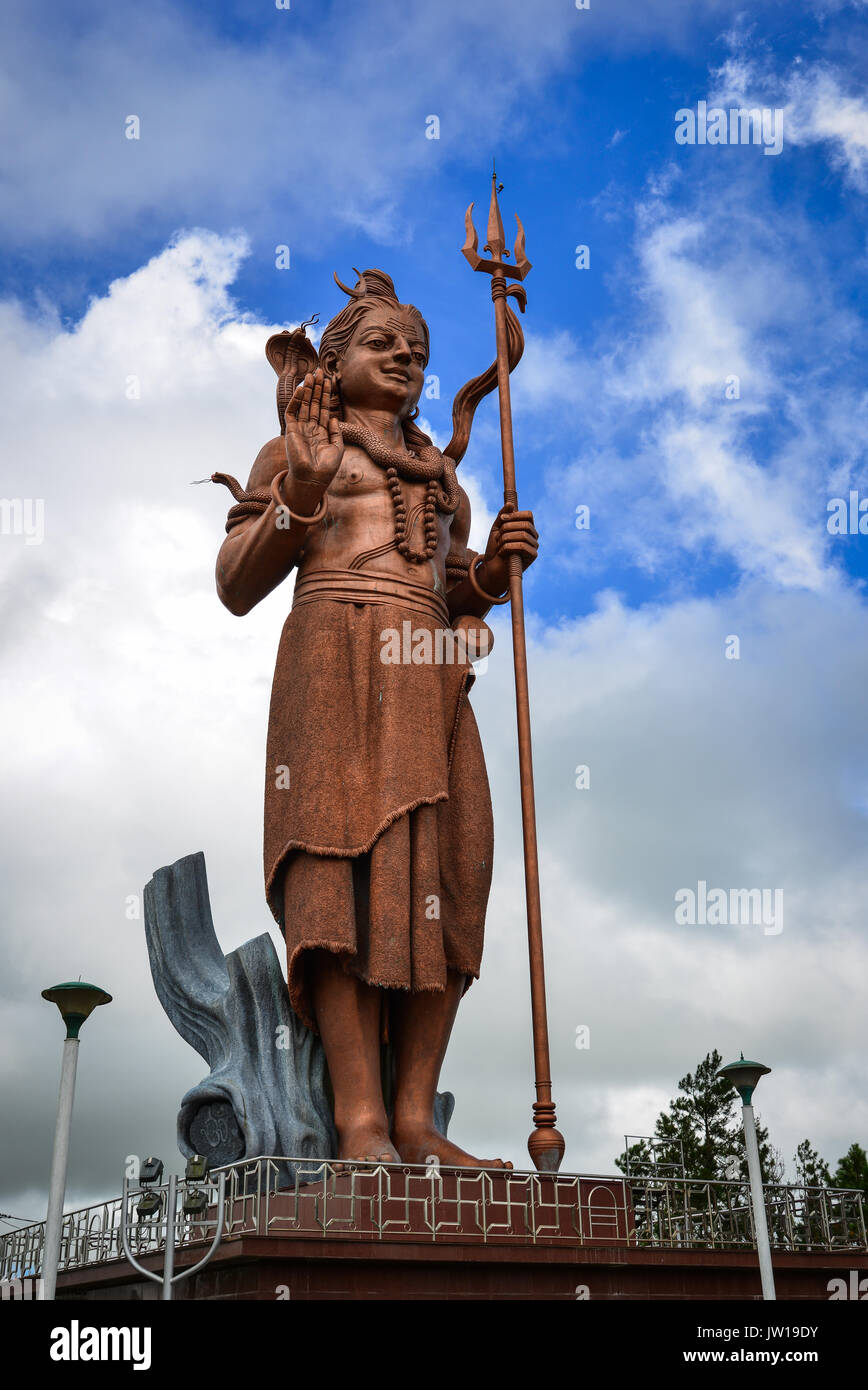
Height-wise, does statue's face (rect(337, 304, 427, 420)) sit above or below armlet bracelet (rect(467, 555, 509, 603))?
above

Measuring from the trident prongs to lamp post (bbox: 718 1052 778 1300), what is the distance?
4.97 metres

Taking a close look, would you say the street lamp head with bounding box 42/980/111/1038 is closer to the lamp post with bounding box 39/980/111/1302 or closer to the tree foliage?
the lamp post with bounding box 39/980/111/1302

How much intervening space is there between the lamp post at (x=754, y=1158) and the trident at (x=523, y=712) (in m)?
0.89

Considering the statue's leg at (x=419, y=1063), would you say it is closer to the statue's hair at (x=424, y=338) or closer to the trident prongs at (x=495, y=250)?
the statue's hair at (x=424, y=338)

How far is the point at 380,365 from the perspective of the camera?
8148 millimetres

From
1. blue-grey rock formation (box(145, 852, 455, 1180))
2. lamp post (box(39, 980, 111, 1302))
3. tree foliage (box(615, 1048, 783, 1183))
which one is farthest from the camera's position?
tree foliage (box(615, 1048, 783, 1183))

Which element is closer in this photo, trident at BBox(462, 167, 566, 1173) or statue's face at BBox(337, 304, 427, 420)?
trident at BBox(462, 167, 566, 1173)

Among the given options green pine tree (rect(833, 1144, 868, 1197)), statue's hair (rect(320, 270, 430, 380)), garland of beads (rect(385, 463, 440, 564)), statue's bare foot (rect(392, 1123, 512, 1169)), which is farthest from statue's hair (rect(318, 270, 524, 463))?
green pine tree (rect(833, 1144, 868, 1197))

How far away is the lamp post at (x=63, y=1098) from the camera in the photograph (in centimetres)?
558

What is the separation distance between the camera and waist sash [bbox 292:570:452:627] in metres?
7.63

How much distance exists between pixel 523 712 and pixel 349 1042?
6.49 feet
